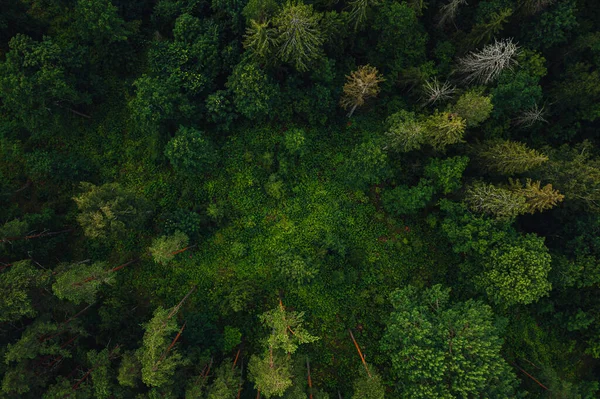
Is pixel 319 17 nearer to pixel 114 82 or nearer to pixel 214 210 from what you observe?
pixel 214 210

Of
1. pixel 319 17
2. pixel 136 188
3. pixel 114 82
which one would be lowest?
pixel 136 188

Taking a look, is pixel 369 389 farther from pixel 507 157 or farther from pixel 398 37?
Answer: pixel 398 37

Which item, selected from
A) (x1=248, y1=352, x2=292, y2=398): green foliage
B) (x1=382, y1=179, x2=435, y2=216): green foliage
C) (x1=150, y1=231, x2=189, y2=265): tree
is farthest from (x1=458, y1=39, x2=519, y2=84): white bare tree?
(x1=150, y1=231, x2=189, y2=265): tree

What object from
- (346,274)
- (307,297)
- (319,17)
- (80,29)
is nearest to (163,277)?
(307,297)

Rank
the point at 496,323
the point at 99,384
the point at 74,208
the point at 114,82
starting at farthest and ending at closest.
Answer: the point at 114,82
the point at 74,208
the point at 496,323
the point at 99,384

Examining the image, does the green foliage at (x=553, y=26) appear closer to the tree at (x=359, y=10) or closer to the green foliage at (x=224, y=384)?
the tree at (x=359, y=10)

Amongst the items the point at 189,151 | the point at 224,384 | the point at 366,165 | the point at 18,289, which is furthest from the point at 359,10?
the point at 18,289

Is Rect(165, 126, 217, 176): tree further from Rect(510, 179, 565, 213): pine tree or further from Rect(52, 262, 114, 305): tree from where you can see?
Rect(510, 179, 565, 213): pine tree
